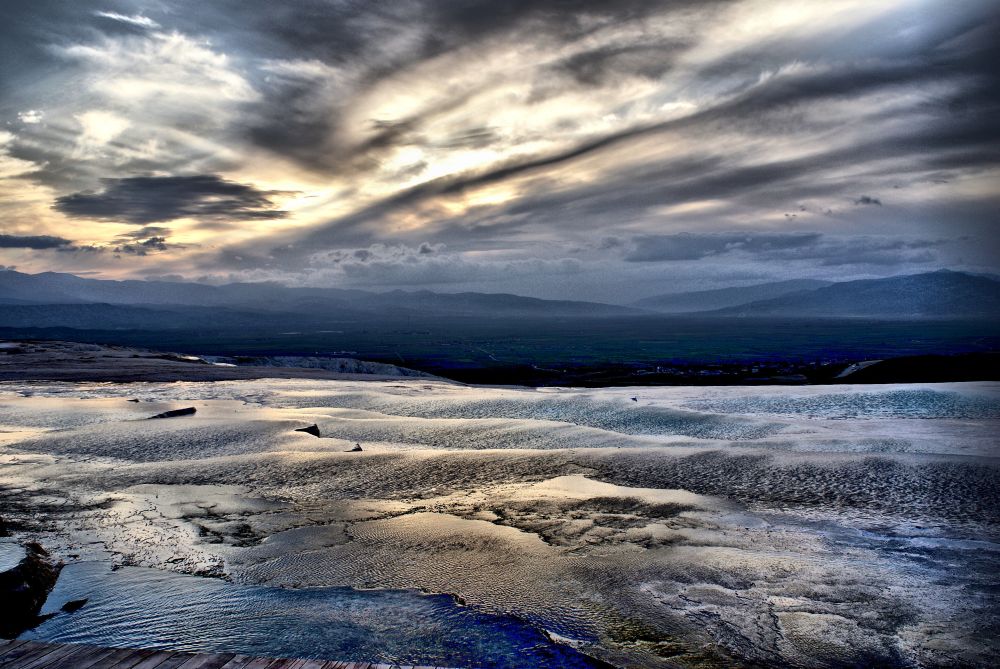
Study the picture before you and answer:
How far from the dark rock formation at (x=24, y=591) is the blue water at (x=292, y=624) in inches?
4.2

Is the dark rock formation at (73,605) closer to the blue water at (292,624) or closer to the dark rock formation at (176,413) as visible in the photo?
the blue water at (292,624)

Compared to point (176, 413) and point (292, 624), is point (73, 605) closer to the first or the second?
point (292, 624)

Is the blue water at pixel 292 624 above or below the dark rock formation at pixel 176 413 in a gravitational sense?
below

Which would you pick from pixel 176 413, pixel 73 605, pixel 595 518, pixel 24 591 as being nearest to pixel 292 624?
pixel 73 605

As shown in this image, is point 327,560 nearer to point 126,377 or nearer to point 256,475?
point 256,475

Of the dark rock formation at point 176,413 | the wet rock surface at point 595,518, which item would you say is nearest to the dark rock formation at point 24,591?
the wet rock surface at point 595,518

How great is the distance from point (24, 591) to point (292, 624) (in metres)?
2.50

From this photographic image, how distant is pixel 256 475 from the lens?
416 inches

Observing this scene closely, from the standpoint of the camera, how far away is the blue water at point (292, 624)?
16.1ft

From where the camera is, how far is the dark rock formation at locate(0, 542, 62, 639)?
210 inches

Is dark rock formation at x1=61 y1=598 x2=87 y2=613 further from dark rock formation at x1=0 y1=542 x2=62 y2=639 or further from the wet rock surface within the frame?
dark rock formation at x1=0 y1=542 x2=62 y2=639

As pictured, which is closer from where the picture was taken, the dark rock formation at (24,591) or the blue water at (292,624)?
the blue water at (292,624)

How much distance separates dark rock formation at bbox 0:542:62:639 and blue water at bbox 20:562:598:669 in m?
0.11

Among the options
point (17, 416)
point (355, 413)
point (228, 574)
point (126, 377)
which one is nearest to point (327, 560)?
point (228, 574)
